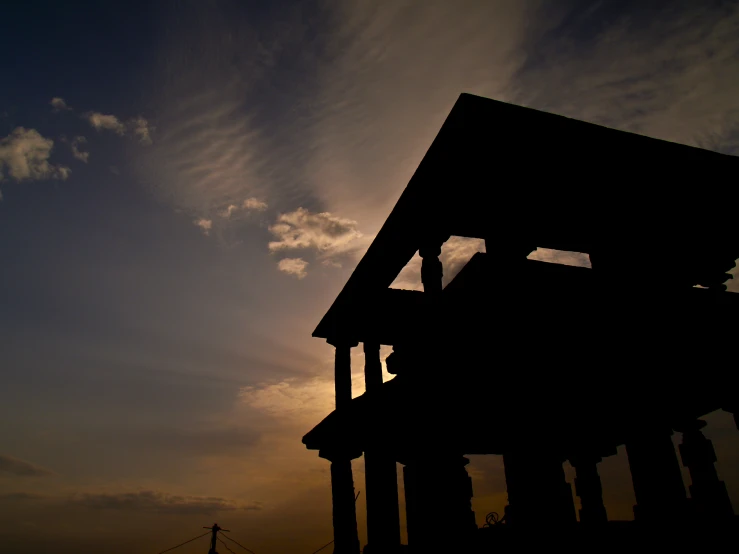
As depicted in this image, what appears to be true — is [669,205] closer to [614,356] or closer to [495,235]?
[495,235]

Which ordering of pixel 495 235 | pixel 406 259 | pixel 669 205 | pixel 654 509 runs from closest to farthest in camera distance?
pixel 654 509 < pixel 495 235 < pixel 669 205 < pixel 406 259

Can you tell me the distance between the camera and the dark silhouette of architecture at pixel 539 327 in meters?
4.52

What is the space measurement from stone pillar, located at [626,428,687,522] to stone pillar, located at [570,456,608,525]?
7831 millimetres

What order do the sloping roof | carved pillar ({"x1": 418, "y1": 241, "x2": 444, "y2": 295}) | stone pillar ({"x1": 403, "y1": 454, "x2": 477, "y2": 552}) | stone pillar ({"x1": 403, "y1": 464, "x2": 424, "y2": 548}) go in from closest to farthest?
stone pillar ({"x1": 403, "y1": 454, "x2": 477, "y2": 552}), the sloping roof, stone pillar ({"x1": 403, "y1": 464, "x2": 424, "y2": 548}), carved pillar ({"x1": 418, "y1": 241, "x2": 444, "y2": 295})

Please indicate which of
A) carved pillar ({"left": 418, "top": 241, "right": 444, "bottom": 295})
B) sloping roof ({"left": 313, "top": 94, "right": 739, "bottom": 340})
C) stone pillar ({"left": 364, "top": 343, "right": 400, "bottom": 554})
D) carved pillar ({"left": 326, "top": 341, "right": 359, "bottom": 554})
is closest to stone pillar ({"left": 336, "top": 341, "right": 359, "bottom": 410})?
carved pillar ({"left": 326, "top": 341, "right": 359, "bottom": 554})

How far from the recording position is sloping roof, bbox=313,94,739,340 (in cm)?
688

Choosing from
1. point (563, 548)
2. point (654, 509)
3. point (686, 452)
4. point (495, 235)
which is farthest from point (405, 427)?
point (686, 452)

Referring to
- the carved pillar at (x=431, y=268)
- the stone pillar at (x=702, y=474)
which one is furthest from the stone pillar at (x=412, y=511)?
the stone pillar at (x=702, y=474)

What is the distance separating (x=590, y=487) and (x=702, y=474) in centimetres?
590

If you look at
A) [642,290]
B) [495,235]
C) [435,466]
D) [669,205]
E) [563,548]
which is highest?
[669,205]

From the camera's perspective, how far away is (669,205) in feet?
26.9

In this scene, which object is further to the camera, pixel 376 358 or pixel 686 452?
pixel 376 358

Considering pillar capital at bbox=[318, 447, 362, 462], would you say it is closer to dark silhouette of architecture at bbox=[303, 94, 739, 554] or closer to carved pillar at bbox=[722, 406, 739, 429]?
dark silhouette of architecture at bbox=[303, 94, 739, 554]

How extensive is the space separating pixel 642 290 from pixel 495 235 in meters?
2.67
